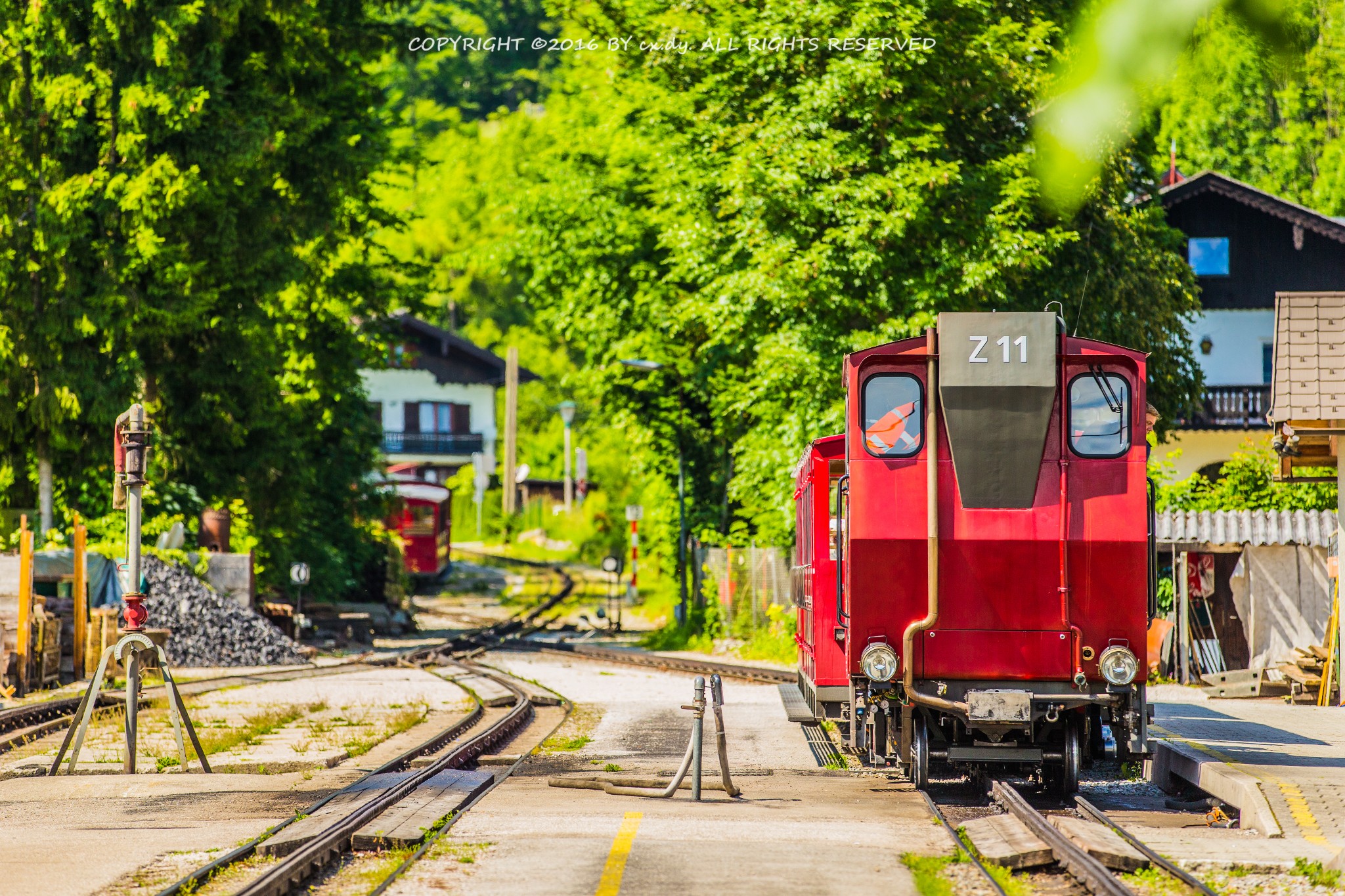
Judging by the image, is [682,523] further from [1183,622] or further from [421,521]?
[421,521]

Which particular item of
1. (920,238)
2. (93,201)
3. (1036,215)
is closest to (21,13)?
(93,201)

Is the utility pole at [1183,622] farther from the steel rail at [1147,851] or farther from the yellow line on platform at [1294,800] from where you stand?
the steel rail at [1147,851]

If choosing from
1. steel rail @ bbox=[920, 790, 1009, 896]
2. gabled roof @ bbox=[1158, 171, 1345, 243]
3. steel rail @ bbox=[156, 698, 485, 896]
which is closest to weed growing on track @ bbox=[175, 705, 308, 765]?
steel rail @ bbox=[156, 698, 485, 896]

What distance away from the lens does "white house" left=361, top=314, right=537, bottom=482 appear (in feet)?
262

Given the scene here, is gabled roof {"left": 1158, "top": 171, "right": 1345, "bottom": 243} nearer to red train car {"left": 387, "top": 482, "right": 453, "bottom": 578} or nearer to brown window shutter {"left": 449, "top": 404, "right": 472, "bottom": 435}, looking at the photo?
red train car {"left": 387, "top": 482, "right": 453, "bottom": 578}

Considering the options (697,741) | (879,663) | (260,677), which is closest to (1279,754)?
(879,663)

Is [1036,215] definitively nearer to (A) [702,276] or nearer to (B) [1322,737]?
(A) [702,276]

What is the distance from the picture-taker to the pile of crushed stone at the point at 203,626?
28656 millimetres

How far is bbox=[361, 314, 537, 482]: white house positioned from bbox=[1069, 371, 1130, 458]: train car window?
67934 millimetres

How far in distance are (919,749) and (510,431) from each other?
56.6 m

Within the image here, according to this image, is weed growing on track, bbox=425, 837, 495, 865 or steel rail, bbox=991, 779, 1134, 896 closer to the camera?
steel rail, bbox=991, 779, 1134, 896

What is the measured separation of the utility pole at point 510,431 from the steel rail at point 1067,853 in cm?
5652

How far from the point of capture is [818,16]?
2661cm

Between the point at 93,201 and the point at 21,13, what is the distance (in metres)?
3.90
